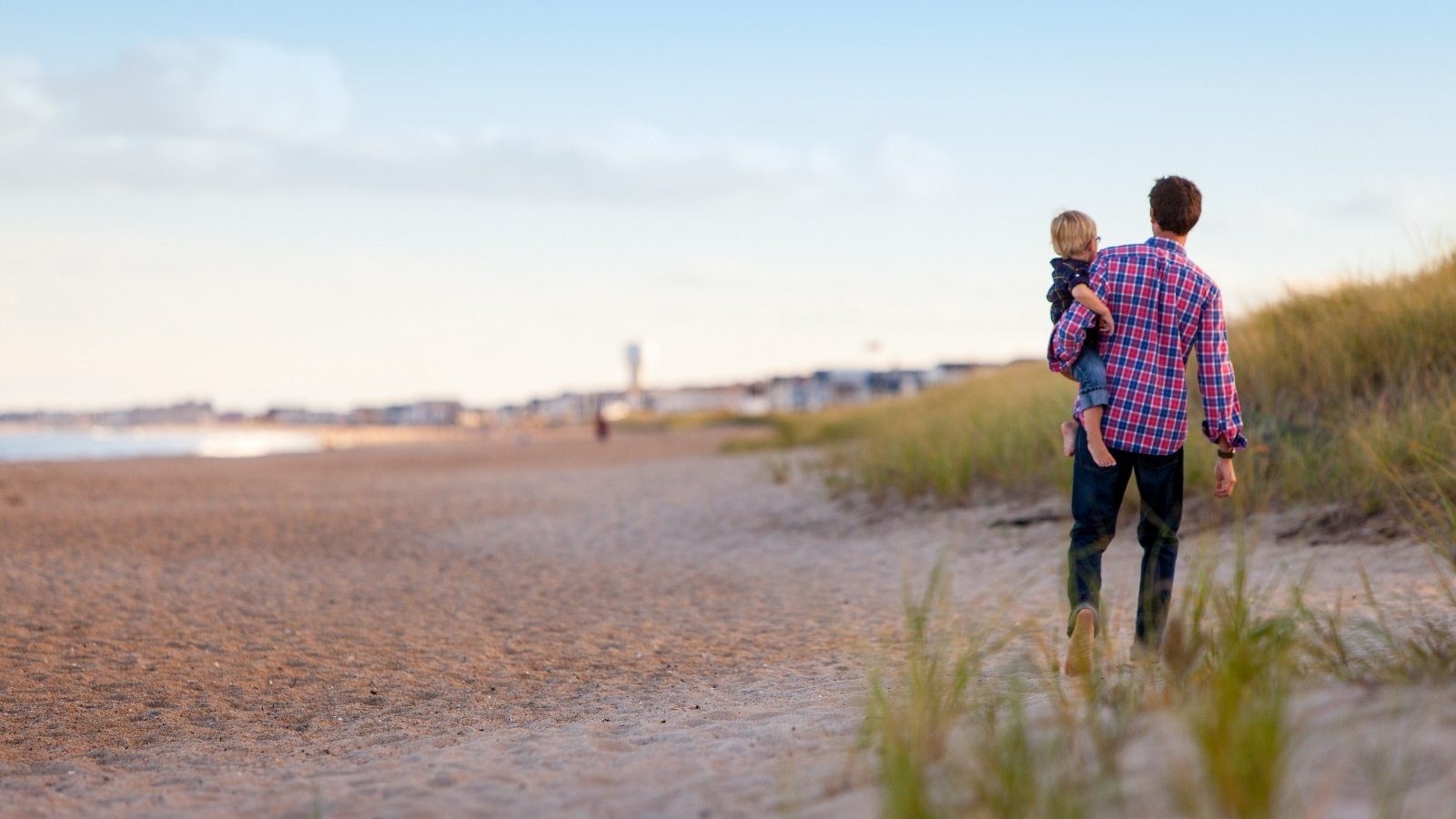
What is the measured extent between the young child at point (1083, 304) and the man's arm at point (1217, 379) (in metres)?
0.37

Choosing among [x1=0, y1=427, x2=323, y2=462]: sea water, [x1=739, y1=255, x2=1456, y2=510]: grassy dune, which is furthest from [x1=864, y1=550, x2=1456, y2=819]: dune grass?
[x1=0, y1=427, x2=323, y2=462]: sea water

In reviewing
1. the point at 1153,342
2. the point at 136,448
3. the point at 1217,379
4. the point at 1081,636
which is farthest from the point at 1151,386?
the point at 136,448

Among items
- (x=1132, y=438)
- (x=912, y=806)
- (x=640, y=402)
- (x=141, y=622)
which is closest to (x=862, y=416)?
(x=141, y=622)

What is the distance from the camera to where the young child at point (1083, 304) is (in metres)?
4.50

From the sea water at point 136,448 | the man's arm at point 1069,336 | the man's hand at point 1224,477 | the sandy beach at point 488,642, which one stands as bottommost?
the sandy beach at point 488,642

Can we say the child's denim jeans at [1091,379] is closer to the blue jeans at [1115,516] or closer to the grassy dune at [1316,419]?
the blue jeans at [1115,516]

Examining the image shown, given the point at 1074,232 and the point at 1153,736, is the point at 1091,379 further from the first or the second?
the point at 1153,736

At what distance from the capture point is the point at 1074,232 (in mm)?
4637

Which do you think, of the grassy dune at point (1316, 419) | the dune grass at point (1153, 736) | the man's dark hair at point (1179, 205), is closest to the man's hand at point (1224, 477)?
the dune grass at point (1153, 736)

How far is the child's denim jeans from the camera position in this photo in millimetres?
4496

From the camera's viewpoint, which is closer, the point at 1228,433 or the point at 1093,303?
the point at 1093,303

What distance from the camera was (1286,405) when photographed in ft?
33.0

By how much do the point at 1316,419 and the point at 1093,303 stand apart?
6369 mm

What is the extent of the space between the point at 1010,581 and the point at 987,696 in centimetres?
508
